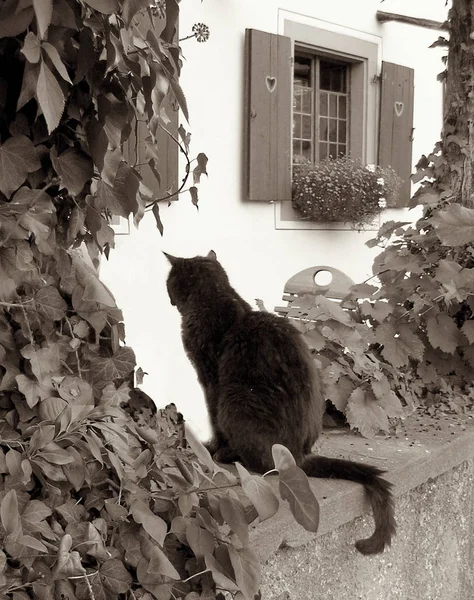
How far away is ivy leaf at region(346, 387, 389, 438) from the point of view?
240cm

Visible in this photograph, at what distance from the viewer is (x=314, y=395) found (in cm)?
189

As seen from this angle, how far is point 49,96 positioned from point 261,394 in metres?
0.99

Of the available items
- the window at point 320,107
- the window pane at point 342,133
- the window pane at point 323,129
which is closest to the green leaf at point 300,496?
the window at point 320,107

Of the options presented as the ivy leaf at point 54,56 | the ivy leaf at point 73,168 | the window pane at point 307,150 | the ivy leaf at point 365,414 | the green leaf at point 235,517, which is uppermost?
the window pane at point 307,150

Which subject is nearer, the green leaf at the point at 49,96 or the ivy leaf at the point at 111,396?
the green leaf at the point at 49,96

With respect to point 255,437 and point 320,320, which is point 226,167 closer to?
point 320,320

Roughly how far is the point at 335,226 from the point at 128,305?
1.95 m

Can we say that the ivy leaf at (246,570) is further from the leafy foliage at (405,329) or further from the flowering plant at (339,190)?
the flowering plant at (339,190)

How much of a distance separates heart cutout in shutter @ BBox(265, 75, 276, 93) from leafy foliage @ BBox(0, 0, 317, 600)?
170 inches

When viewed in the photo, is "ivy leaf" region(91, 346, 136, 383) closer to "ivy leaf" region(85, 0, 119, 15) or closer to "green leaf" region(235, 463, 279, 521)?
"green leaf" region(235, 463, 279, 521)

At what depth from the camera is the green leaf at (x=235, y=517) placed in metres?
1.33

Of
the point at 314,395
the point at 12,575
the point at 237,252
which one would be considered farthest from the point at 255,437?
the point at 237,252

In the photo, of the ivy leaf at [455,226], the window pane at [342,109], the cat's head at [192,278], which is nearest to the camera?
the cat's head at [192,278]

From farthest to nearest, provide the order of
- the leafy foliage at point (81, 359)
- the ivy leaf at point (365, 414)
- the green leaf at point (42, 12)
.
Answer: the ivy leaf at point (365, 414) → the leafy foliage at point (81, 359) → the green leaf at point (42, 12)
